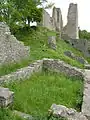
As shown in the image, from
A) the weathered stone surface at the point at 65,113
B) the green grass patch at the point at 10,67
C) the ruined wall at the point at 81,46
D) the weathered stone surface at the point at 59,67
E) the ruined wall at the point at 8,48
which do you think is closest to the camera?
the weathered stone surface at the point at 65,113

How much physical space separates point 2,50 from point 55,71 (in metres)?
3.09

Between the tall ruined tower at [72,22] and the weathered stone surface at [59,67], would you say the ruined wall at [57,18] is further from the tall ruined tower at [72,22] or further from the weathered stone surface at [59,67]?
the weathered stone surface at [59,67]

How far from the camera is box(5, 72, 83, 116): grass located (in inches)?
379

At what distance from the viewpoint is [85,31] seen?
8475 cm

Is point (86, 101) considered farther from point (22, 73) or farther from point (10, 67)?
point (10, 67)

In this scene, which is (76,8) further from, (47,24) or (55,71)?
(55,71)

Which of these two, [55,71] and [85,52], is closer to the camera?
[55,71]

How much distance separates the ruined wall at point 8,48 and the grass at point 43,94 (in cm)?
195

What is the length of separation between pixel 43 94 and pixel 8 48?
530cm

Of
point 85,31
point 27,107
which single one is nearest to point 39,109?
point 27,107

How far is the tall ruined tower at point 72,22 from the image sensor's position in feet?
172

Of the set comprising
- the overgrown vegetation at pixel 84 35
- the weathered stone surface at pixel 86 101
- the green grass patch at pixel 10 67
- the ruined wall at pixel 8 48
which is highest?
the ruined wall at pixel 8 48

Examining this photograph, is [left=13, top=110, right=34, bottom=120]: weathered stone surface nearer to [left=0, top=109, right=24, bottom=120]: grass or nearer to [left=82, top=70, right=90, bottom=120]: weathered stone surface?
[left=0, top=109, right=24, bottom=120]: grass

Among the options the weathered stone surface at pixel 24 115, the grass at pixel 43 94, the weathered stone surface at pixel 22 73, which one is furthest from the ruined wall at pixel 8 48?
the weathered stone surface at pixel 24 115
